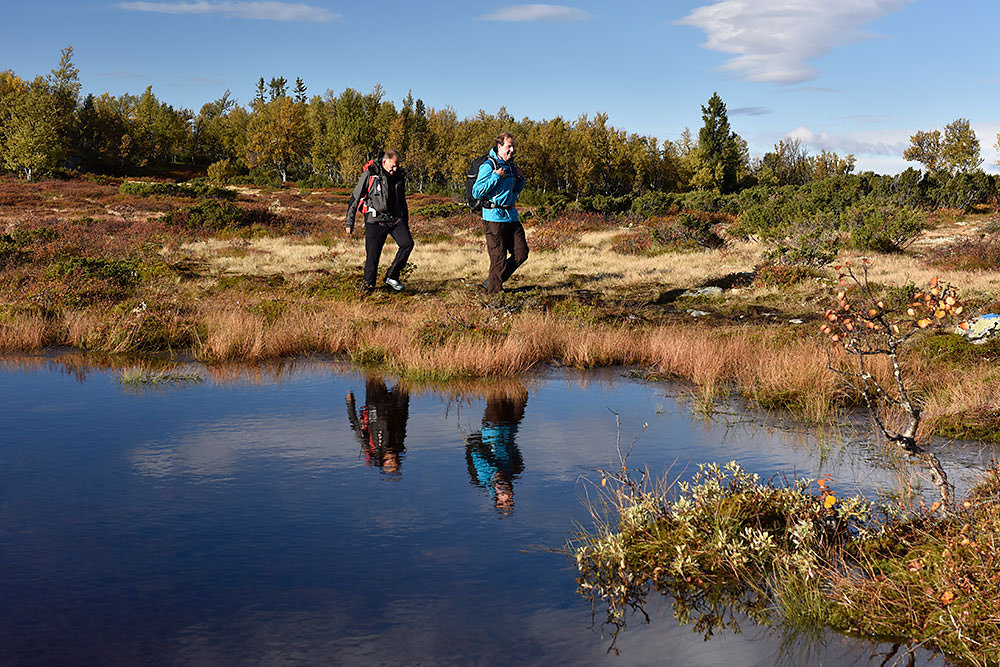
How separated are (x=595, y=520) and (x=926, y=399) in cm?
383

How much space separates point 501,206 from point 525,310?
138cm

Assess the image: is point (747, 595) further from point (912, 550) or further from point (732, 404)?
point (732, 404)

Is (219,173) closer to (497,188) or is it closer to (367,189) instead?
(367,189)

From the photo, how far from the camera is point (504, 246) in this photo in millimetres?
11883

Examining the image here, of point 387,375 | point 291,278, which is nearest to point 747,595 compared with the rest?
point 387,375

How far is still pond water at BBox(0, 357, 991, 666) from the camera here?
3408mm

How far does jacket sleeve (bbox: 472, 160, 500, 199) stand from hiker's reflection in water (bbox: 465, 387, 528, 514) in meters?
4.17

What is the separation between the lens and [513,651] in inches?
132

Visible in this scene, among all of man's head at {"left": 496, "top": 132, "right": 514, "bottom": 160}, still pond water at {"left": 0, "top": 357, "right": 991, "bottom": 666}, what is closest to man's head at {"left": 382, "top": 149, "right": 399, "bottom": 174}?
man's head at {"left": 496, "top": 132, "right": 514, "bottom": 160}

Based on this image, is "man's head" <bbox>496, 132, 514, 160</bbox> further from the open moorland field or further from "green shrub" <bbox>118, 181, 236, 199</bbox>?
"green shrub" <bbox>118, 181, 236, 199</bbox>

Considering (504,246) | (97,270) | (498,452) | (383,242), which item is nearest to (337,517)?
(498,452)

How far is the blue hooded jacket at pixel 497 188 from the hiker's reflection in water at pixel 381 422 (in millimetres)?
3567

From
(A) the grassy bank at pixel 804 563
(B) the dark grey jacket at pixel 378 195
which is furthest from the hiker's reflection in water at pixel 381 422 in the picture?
(B) the dark grey jacket at pixel 378 195

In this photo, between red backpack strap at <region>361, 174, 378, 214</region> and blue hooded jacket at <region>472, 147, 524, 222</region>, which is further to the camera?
red backpack strap at <region>361, 174, 378, 214</region>
